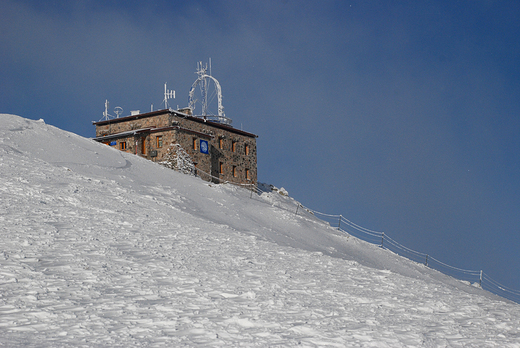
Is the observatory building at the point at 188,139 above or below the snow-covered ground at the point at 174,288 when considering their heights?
above

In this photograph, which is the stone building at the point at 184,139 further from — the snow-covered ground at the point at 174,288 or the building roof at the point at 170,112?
the snow-covered ground at the point at 174,288

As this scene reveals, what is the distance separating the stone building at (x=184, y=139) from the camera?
1439 inches

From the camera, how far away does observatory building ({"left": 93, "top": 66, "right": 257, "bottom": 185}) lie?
36500 mm

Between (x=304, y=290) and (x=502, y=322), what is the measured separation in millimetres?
3707

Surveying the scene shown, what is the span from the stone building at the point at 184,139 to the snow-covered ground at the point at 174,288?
54.6 feet

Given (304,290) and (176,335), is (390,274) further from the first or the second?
(176,335)

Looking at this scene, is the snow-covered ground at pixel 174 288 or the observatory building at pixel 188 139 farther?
the observatory building at pixel 188 139

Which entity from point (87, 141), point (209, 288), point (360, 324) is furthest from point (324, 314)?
point (87, 141)

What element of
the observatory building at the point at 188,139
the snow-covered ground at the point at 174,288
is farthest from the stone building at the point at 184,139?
the snow-covered ground at the point at 174,288

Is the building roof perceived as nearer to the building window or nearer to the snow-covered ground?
the building window

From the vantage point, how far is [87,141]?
29.2 m

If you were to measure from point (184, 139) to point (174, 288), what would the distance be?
2766 cm

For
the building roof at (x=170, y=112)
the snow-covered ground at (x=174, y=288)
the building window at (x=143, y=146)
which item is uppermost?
the building roof at (x=170, y=112)

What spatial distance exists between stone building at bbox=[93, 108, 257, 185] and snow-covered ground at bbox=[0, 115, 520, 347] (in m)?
16.6
